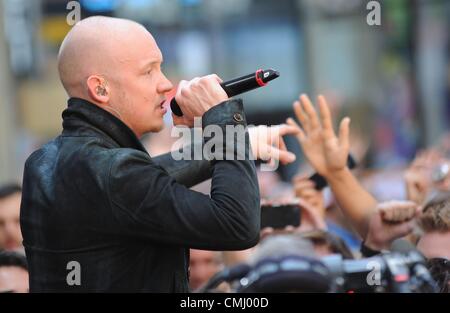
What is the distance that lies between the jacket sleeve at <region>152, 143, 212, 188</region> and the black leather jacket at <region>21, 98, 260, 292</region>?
1.89 feet

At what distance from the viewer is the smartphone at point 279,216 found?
448cm

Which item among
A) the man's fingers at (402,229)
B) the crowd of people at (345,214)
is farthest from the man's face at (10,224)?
the man's fingers at (402,229)

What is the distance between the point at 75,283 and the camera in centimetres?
309

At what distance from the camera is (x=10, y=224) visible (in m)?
5.92

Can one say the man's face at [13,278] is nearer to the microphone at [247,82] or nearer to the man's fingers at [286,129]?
the man's fingers at [286,129]

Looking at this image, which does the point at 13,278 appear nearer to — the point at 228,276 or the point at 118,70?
the point at 228,276

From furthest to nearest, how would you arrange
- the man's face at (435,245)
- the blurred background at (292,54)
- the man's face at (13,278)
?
the blurred background at (292,54) → the man's face at (13,278) → the man's face at (435,245)

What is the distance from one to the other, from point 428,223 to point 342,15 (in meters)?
13.5

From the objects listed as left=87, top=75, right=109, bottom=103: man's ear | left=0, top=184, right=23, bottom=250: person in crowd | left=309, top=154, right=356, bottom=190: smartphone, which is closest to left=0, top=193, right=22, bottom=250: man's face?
left=0, top=184, right=23, bottom=250: person in crowd

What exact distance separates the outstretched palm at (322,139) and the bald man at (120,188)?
1216 mm

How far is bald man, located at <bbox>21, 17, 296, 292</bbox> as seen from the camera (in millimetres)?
2963

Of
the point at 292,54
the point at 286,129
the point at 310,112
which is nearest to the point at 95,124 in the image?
the point at 286,129

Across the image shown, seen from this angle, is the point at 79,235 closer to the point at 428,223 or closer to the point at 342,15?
the point at 428,223

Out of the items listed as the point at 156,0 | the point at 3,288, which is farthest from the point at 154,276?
the point at 156,0
